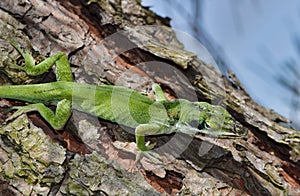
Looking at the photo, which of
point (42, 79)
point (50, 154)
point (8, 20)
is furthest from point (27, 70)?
point (50, 154)

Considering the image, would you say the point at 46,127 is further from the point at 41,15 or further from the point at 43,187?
the point at 41,15

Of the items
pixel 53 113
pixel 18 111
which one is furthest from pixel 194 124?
pixel 18 111

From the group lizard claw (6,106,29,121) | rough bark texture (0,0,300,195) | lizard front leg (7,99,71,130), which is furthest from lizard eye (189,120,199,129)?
lizard claw (6,106,29,121)

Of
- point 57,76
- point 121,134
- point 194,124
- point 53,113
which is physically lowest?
point 53,113

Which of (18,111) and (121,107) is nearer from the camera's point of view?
(18,111)

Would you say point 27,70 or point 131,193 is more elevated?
point 27,70

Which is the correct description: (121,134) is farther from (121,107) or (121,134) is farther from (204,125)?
(204,125)

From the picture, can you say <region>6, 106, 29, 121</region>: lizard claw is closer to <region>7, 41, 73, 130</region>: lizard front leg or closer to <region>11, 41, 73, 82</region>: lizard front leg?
<region>7, 41, 73, 130</region>: lizard front leg
